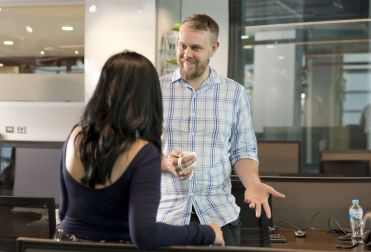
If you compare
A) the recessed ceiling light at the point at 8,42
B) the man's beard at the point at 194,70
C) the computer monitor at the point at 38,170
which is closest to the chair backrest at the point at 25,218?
the computer monitor at the point at 38,170

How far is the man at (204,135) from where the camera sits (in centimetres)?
239

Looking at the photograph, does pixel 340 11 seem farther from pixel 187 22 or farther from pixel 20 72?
pixel 187 22

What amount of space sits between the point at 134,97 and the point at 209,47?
96 cm

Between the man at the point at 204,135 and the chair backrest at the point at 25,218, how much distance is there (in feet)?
1.45

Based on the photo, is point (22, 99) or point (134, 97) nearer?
point (134, 97)

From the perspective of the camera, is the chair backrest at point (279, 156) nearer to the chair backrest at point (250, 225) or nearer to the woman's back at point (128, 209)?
the chair backrest at point (250, 225)

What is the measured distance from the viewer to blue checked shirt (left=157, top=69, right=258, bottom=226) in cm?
239

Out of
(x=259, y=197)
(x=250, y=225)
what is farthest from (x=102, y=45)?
(x=259, y=197)

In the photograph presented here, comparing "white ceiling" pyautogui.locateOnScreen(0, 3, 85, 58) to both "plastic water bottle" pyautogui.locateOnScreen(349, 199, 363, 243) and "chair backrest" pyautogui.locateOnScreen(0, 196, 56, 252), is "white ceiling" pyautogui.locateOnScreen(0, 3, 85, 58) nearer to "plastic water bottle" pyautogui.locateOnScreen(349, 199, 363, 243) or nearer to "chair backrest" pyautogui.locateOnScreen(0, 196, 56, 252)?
"chair backrest" pyautogui.locateOnScreen(0, 196, 56, 252)

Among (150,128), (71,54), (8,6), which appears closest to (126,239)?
(150,128)

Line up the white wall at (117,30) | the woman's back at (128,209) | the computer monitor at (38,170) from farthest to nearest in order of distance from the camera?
the white wall at (117,30) → the computer monitor at (38,170) → the woman's back at (128,209)

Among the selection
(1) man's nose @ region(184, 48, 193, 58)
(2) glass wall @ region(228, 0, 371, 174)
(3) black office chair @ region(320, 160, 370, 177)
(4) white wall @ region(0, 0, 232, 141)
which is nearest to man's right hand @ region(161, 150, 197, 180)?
(1) man's nose @ region(184, 48, 193, 58)

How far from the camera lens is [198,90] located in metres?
2.49

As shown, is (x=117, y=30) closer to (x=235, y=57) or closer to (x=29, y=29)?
(x=29, y=29)
